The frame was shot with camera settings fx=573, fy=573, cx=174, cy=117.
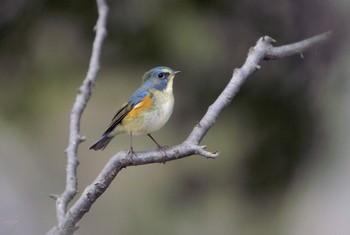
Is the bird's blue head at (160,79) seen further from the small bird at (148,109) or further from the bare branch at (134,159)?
the bare branch at (134,159)

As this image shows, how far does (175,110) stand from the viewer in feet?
14.0

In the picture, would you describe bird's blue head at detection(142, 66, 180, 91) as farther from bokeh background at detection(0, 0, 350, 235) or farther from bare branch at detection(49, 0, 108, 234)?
bokeh background at detection(0, 0, 350, 235)

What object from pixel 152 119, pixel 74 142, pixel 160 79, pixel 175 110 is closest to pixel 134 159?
pixel 74 142

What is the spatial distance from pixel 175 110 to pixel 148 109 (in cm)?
173

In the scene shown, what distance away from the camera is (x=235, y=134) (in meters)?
4.19

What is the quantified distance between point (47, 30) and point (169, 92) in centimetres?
227

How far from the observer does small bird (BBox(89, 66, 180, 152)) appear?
2.52 meters

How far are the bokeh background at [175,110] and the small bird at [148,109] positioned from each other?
3.45 feet

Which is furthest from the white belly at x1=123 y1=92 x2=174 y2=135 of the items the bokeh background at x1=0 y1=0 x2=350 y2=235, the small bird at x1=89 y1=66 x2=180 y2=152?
the bokeh background at x1=0 y1=0 x2=350 y2=235

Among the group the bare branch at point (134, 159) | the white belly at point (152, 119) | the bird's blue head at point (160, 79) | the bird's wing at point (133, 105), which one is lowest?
the bare branch at point (134, 159)

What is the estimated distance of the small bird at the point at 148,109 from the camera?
8.27 feet

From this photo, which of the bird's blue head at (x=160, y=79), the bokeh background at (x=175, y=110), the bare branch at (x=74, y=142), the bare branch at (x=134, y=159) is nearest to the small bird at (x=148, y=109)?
the bird's blue head at (x=160, y=79)

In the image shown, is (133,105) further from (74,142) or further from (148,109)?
(74,142)

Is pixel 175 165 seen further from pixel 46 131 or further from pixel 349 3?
pixel 349 3
